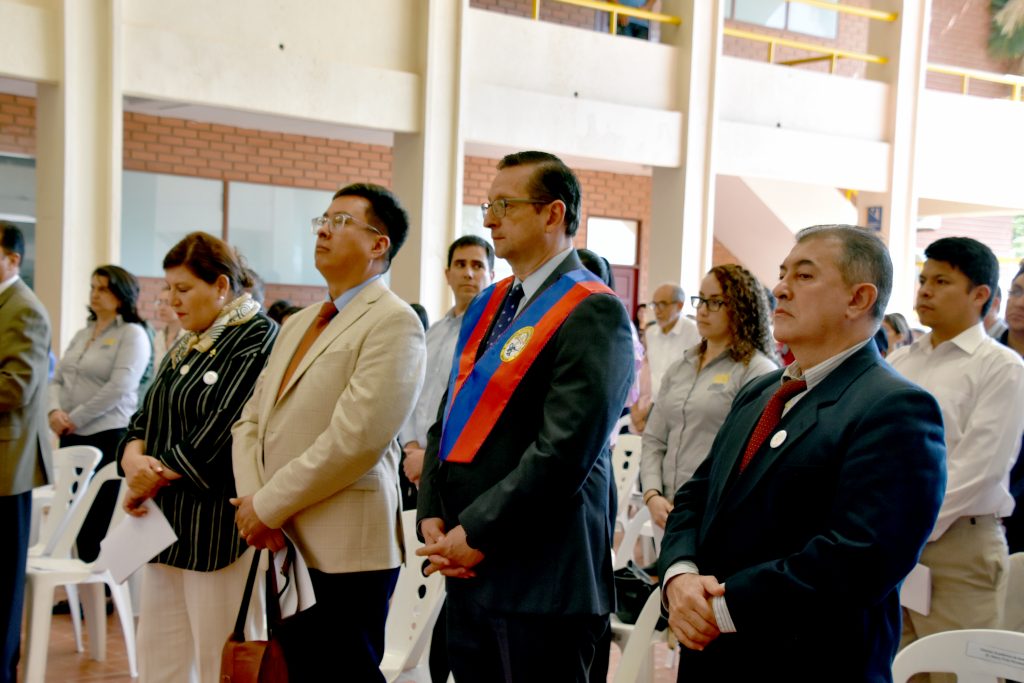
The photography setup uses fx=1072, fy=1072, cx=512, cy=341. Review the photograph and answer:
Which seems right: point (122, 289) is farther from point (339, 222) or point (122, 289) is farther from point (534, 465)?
point (534, 465)

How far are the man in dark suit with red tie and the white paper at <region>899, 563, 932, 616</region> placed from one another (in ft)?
3.17

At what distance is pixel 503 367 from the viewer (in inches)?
89.2

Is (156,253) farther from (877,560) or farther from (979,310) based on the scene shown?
(877,560)

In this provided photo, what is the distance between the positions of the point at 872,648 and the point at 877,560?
0.22 metres

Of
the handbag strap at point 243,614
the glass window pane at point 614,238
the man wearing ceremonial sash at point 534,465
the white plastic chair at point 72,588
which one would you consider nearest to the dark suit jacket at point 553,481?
the man wearing ceremonial sash at point 534,465

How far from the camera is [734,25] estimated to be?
1335 cm

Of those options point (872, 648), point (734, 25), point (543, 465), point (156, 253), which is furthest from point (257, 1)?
point (734, 25)

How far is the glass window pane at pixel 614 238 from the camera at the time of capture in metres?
13.6

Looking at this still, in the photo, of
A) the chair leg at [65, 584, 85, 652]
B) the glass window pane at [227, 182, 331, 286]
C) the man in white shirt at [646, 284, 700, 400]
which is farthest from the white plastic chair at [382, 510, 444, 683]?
the glass window pane at [227, 182, 331, 286]

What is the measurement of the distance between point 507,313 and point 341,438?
1.80 feet

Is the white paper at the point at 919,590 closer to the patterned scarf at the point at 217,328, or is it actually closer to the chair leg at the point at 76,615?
the patterned scarf at the point at 217,328

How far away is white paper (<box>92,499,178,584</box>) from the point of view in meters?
2.93

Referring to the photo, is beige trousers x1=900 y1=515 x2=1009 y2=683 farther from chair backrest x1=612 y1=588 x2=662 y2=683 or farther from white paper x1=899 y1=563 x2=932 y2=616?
chair backrest x1=612 y1=588 x2=662 y2=683

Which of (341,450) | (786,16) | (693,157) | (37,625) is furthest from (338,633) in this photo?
(786,16)
